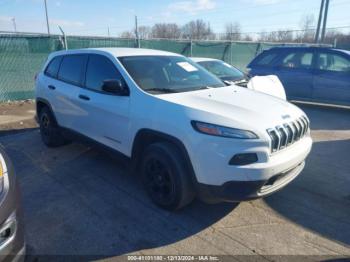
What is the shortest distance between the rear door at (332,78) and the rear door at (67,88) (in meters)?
6.59

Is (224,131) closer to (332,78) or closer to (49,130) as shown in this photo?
(49,130)

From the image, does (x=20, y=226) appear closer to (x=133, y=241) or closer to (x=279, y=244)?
(x=133, y=241)

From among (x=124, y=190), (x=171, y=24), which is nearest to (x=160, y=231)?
(x=124, y=190)

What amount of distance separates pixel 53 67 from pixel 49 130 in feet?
3.68

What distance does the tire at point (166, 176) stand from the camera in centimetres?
304

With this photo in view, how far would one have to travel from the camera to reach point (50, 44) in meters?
10.1

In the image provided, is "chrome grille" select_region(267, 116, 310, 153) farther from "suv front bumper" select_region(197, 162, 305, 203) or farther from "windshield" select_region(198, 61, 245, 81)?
"windshield" select_region(198, 61, 245, 81)

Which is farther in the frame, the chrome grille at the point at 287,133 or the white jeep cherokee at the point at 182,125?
the chrome grille at the point at 287,133

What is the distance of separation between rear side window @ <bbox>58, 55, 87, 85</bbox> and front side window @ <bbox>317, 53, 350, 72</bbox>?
6.67 m

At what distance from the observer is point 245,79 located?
8.16 metres

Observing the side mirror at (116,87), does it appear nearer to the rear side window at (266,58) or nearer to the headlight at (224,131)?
the headlight at (224,131)

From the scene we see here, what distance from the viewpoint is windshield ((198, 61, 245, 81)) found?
8.17 meters

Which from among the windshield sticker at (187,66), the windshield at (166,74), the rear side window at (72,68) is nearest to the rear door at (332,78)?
the windshield at (166,74)

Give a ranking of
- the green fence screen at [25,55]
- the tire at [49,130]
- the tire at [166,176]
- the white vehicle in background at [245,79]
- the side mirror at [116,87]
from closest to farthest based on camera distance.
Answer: the tire at [166,176] → the side mirror at [116,87] → the tire at [49,130] → the white vehicle in background at [245,79] → the green fence screen at [25,55]
